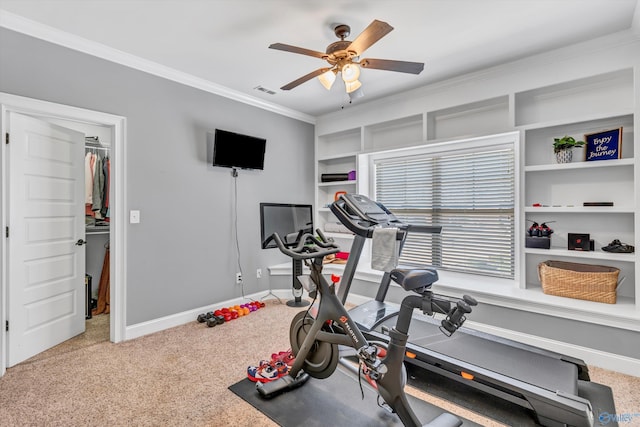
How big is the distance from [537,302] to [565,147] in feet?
4.45

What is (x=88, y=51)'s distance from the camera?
2.68 m

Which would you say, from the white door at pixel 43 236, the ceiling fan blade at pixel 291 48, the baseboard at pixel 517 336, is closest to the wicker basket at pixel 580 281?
the baseboard at pixel 517 336

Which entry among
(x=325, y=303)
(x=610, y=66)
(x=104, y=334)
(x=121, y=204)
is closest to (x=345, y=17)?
(x=325, y=303)

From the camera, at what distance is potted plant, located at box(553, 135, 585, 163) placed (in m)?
2.75

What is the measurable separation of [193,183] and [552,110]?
11.9 feet

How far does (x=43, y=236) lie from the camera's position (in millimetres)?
2693

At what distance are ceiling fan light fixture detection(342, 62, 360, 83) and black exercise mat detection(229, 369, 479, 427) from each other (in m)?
2.10

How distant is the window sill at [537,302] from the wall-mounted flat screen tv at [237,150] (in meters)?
2.04

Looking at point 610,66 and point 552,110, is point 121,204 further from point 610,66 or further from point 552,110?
point 610,66

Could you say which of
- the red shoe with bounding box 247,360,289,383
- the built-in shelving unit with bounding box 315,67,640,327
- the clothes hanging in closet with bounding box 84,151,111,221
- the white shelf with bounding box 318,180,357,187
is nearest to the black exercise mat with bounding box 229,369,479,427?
the red shoe with bounding box 247,360,289,383

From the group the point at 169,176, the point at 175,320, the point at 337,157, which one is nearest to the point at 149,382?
the point at 175,320

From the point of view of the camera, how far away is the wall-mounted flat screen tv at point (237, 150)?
11.5 feet

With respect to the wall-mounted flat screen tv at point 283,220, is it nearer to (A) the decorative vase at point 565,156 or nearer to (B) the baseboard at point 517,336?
(B) the baseboard at point 517,336

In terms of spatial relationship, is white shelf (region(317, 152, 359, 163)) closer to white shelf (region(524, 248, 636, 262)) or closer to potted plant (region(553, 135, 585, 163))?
potted plant (region(553, 135, 585, 163))
